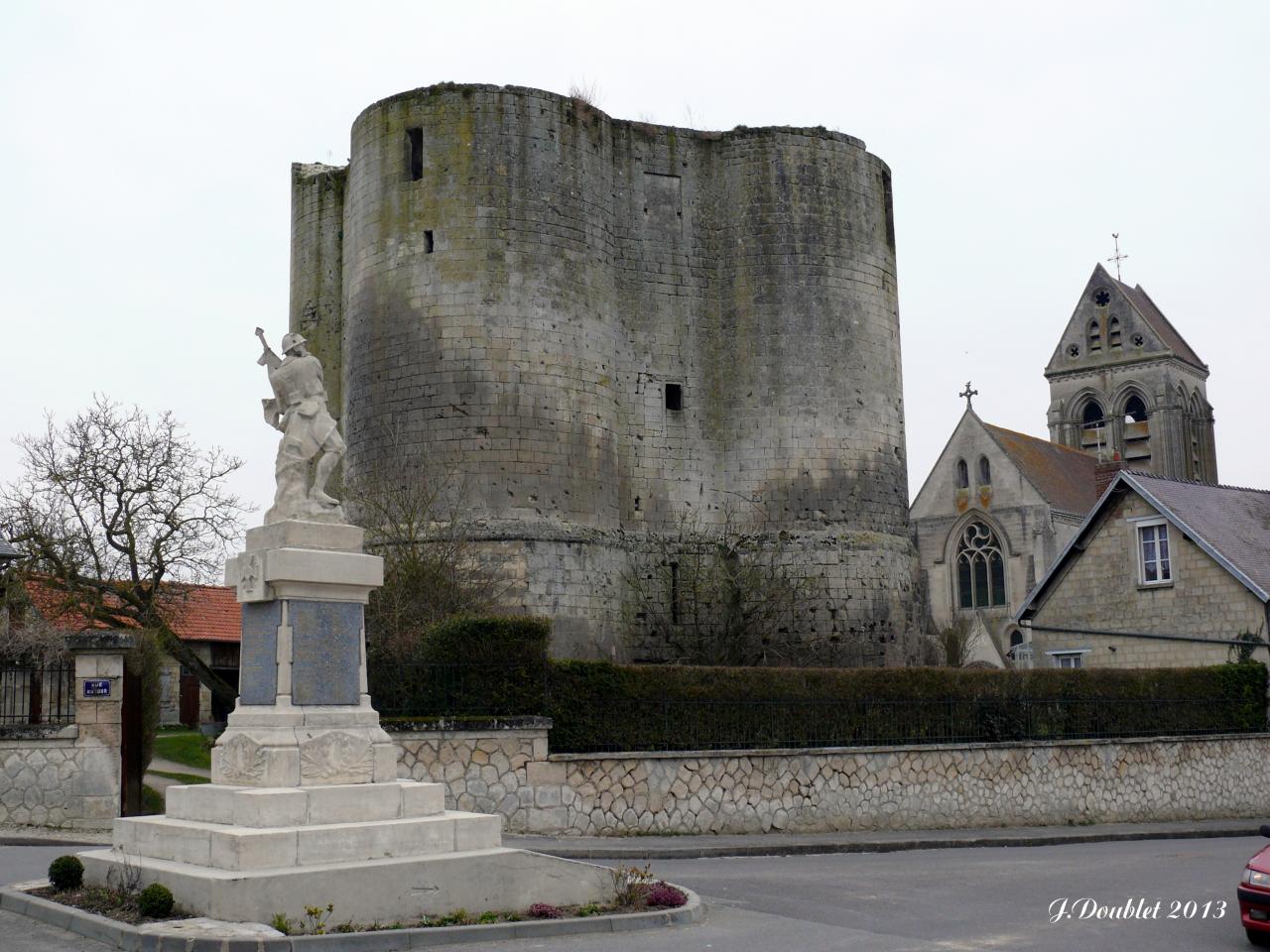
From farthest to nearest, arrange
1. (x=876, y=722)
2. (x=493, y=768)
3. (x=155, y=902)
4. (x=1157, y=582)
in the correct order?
(x=1157, y=582), (x=876, y=722), (x=493, y=768), (x=155, y=902)

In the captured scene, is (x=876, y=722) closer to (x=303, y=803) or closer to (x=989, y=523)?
(x=303, y=803)

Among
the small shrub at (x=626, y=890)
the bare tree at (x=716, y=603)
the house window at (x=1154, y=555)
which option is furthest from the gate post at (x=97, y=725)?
the house window at (x=1154, y=555)

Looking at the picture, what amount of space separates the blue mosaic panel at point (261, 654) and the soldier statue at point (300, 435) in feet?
2.58

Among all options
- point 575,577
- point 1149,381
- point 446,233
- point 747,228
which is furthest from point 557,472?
point 1149,381

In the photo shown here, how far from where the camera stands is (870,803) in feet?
65.7

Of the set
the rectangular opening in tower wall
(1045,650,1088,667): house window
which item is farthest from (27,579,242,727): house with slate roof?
(1045,650,1088,667): house window

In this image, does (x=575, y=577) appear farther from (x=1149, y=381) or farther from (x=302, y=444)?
(x=1149, y=381)

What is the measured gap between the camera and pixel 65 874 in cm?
1072

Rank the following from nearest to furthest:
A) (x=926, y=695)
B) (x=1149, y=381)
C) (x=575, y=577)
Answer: (x=926, y=695), (x=575, y=577), (x=1149, y=381)

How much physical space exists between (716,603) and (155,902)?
71.0ft

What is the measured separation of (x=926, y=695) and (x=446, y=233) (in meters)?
13.6

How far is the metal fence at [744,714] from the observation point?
18.1 m

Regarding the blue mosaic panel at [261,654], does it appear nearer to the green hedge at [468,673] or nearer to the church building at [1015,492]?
the green hedge at [468,673]

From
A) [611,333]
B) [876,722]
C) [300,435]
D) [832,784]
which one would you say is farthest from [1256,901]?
[611,333]
